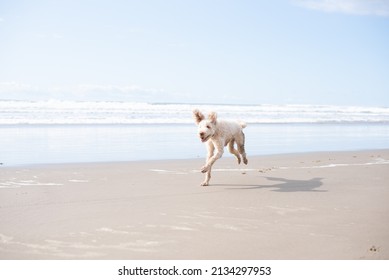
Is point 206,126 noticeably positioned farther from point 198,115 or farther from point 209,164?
point 209,164

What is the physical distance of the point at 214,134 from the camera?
7.22 metres

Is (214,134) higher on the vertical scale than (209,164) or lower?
higher

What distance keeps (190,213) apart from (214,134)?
2377mm

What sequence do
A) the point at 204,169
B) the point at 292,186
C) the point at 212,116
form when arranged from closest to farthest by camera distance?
1. the point at 204,169
2. the point at 292,186
3. the point at 212,116

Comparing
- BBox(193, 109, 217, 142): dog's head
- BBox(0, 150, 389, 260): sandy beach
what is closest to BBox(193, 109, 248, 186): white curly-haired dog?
BBox(193, 109, 217, 142): dog's head

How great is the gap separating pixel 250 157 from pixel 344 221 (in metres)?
5.91

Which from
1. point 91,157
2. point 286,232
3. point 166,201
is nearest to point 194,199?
point 166,201

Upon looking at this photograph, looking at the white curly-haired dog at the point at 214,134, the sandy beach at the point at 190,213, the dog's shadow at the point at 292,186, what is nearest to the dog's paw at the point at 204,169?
the white curly-haired dog at the point at 214,134

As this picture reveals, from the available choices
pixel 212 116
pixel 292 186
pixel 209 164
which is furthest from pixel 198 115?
pixel 292 186

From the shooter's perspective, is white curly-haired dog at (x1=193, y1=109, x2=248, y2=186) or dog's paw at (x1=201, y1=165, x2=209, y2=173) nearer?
dog's paw at (x1=201, y1=165, x2=209, y2=173)

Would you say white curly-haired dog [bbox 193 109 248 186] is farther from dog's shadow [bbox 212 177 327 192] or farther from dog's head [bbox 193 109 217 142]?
dog's shadow [bbox 212 177 327 192]

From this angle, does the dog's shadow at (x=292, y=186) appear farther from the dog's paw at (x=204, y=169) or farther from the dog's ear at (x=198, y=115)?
the dog's ear at (x=198, y=115)

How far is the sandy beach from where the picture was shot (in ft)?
12.6
